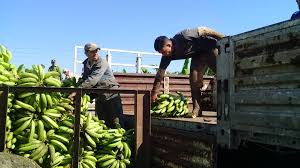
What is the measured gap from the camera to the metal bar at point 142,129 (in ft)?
18.2

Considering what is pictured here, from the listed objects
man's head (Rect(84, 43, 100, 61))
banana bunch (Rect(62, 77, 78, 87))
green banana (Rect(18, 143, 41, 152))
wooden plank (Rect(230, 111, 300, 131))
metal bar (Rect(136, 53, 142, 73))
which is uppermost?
metal bar (Rect(136, 53, 142, 73))

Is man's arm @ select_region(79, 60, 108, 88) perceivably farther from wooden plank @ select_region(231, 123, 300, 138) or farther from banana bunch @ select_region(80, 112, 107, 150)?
wooden plank @ select_region(231, 123, 300, 138)

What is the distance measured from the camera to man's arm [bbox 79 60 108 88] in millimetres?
6613

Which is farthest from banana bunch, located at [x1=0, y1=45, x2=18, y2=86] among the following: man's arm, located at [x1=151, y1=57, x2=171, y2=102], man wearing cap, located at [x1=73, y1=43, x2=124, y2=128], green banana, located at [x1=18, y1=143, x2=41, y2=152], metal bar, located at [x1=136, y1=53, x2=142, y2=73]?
metal bar, located at [x1=136, y1=53, x2=142, y2=73]

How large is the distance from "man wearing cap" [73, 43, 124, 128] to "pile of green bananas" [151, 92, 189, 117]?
2.38 feet

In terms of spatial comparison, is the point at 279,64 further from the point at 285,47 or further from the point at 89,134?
the point at 89,134

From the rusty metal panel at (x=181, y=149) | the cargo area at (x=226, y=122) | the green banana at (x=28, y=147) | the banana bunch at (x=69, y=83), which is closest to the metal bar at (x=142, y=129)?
the cargo area at (x=226, y=122)

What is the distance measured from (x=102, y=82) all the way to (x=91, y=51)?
58 cm

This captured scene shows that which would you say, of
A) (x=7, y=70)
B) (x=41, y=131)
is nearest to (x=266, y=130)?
(x=41, y=131)

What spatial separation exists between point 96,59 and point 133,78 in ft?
5.36

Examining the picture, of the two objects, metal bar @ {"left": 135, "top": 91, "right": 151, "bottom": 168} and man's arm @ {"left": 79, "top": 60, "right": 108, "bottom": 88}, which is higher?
man's arm @ {"left": 79, "top": 60, "right": 108, "bottom": 88}

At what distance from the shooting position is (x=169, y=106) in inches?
261

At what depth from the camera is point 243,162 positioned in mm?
4492

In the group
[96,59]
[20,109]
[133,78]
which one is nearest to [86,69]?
[96,59]
